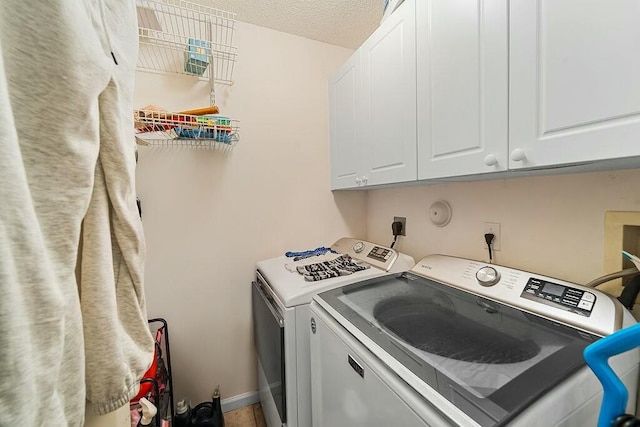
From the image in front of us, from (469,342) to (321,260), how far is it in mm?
955

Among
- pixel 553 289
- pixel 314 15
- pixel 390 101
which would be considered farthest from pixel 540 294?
pixel 314 15

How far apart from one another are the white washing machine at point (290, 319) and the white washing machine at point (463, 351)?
97 mm

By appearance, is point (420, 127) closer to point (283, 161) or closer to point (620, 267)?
point (620, 267)

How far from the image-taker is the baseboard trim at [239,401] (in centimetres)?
166

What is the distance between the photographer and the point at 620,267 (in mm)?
793

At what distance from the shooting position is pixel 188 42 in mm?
1405

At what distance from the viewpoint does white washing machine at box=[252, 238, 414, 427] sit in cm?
110

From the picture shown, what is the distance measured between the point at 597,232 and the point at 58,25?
1446mm

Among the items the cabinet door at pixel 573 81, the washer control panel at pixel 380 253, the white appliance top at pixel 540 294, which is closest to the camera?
the cabinet door at pixel 573 81

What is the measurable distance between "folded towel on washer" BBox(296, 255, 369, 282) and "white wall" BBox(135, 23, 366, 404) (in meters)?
0.43

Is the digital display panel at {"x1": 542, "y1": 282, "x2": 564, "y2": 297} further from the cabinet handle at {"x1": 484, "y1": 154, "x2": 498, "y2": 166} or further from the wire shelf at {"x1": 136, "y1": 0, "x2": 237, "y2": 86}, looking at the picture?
the wire shelf at {"x1": 136, "y1": 0, "x2": 237, "y2": 86}

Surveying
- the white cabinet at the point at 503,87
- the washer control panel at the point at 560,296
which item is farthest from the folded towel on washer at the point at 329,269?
the washer control panel at the point at 560,296

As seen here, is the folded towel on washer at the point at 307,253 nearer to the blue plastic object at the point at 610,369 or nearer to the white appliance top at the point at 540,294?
the white appliance top at the point at 540,294

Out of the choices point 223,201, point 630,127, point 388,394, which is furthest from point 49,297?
point 223,201
